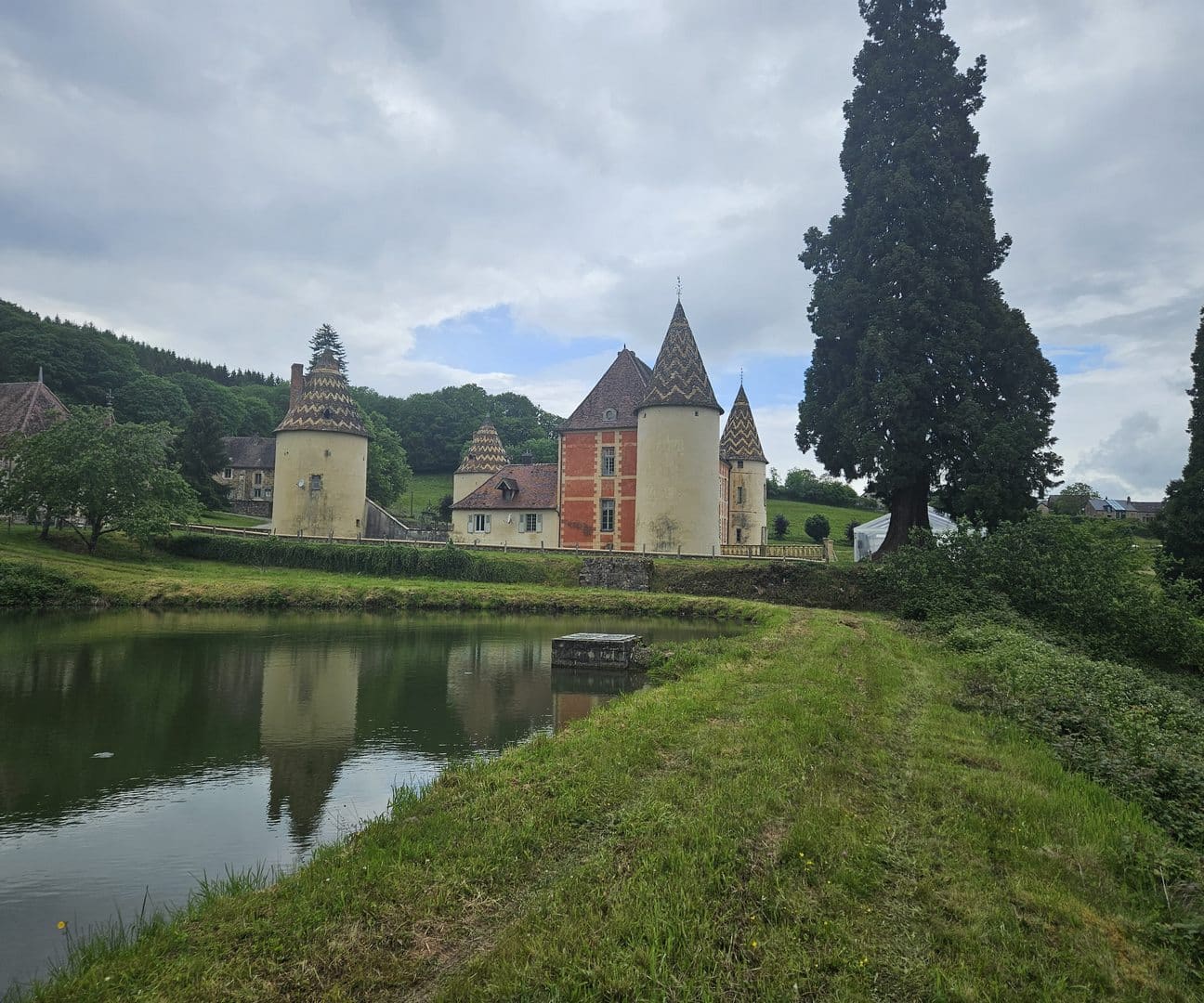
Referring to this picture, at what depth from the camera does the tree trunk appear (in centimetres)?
2570

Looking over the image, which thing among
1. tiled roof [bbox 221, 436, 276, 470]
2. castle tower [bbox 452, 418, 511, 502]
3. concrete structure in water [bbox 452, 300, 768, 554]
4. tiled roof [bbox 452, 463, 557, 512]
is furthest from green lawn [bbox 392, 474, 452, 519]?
concrete structure in water [bbox 452, 300, 768, 554]

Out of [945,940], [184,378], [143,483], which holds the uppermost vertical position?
[184,378]

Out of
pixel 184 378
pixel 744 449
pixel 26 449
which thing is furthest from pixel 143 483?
pixel 184 378

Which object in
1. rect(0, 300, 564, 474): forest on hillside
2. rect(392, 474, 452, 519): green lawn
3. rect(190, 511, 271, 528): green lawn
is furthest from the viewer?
rect(392, 474, 452, 519): green lawn

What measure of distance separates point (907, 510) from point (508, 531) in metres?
21.4

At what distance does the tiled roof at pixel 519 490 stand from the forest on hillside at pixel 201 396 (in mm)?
9312

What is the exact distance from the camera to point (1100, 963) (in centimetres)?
370

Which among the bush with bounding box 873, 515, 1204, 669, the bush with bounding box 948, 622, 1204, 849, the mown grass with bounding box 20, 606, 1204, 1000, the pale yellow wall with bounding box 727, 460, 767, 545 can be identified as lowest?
the mown grass with bounding box 20, 606, 1204, 1000

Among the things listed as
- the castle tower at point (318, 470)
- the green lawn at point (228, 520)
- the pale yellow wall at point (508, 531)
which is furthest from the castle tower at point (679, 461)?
the green lawn at point (228, 520)

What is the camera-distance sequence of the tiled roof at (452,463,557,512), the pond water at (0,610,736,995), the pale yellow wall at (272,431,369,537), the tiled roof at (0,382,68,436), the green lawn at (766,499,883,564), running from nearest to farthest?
the pond water at (0,610,736,995) → the tiled roof at (0,382,68,436) → the pale yellow wall at (272,431,369,537) → the tiled roof at (452,463,557,512) → the green lawn at (766,499,883,564)

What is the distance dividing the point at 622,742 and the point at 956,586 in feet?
50.5

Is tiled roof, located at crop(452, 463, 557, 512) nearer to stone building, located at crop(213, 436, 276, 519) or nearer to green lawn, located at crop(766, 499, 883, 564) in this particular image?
green lawn, located at crop(766, 499, 883, 564)

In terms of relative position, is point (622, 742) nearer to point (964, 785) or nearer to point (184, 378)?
point (964, 785)

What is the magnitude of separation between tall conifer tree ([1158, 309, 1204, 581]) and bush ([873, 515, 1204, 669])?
5.47 meters
